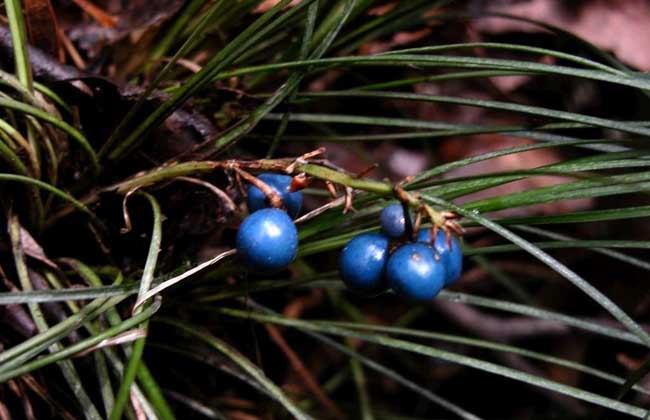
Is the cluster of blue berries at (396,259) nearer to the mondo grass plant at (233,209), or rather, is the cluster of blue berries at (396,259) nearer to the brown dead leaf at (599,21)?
the mondo grass plant at (233,209)

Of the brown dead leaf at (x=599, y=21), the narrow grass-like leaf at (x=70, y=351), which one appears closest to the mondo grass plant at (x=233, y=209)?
the narrow grass-like leaf at (x=70, y=351)

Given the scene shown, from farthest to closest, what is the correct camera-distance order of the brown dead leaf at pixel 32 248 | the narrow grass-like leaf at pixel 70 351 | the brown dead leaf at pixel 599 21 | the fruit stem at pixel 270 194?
the brown dead leaf at pixel 599 21 < the brown dead leaf at pixel 32 248 < the fruit stem at pixel 270 194 < the narrow grass-like leaf at pixel 70 351

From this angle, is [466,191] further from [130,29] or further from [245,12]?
[130,29]

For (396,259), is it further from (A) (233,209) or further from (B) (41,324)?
(B) (41,324)

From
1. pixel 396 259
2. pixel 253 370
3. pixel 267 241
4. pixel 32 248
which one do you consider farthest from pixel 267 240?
pixel 32 248

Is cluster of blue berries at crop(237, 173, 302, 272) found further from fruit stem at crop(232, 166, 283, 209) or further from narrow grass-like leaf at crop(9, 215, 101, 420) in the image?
narrow grass-like leaf at crop(9, 215, 101, 420)

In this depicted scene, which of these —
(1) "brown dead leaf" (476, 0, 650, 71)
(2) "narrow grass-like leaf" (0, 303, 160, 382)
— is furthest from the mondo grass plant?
(1) "brown dead leaf" (476, 0, 650, 71)
